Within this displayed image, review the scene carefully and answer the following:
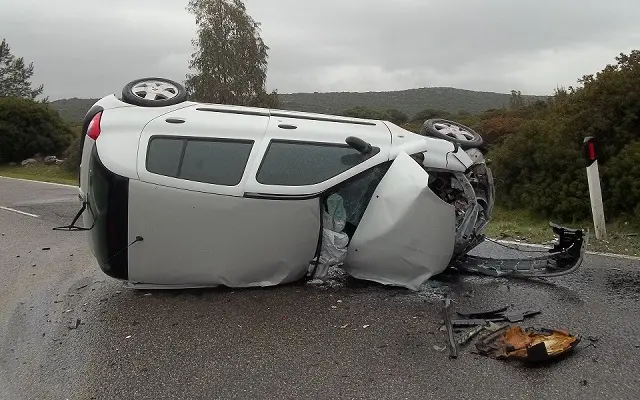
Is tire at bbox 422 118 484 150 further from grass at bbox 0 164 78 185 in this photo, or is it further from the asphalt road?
grass at bbox 0 164 78 185

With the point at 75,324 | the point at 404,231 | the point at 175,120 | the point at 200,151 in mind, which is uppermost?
the point at 175,120

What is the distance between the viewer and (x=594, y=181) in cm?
729

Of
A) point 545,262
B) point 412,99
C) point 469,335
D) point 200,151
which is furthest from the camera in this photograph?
point 412,99

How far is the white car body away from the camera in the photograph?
491 centimetres

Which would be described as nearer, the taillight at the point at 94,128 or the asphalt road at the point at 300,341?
the asphalt road at the point at 300,341

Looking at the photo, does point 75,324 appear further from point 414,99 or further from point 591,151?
point 414,99

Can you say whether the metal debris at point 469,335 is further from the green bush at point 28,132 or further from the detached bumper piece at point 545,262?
the green bush at point 28,132

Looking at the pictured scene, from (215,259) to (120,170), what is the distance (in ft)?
3.45

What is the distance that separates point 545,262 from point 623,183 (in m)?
6.33

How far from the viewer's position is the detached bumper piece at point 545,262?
216 inches

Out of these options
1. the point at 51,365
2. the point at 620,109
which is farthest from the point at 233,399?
the point at 620,109

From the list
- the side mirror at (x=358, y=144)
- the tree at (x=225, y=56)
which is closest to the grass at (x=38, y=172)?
the tree at (x=225, y=56)

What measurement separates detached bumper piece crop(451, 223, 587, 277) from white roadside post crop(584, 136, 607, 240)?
6.06 ft

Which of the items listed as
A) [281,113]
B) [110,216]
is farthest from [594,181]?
[110,216]
